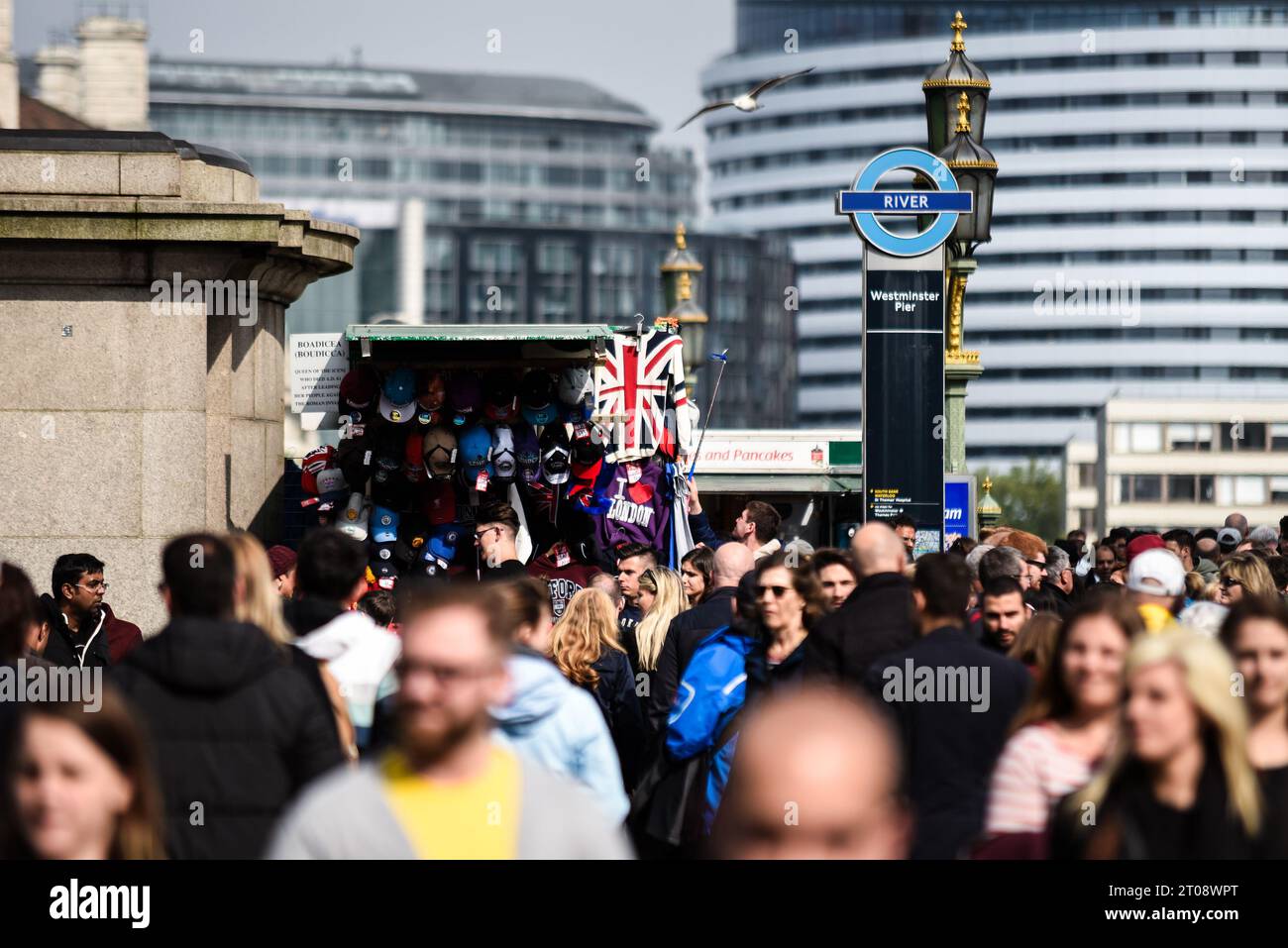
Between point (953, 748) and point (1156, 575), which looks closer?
point (953, 748)

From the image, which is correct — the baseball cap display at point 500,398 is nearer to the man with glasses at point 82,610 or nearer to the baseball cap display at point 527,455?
the baseball cap display at point 527,455

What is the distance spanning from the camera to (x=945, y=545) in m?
15.5

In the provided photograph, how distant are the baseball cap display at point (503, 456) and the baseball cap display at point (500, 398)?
0.39 ft

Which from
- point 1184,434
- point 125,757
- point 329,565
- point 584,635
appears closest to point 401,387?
point 584,635

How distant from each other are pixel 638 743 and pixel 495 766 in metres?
5.63

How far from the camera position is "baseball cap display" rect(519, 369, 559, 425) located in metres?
14.3

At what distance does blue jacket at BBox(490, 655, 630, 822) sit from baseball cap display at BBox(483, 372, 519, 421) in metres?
7.99

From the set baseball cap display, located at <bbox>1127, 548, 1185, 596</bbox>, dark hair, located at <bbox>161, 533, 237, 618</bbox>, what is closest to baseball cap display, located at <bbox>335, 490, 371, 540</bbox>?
baseball cap display, located at <bbox>1127, 548, 1185, 596</bbox>

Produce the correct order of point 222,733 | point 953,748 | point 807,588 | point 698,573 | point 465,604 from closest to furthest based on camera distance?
point 465,604
point 222,733
point 953,748
point 807,588
point 698,573

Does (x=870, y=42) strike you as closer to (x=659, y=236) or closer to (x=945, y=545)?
(x=659, y=236)

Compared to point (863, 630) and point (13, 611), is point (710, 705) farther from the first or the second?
point (13, 611)

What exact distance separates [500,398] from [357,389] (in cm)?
96

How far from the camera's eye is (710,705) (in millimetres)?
7969
